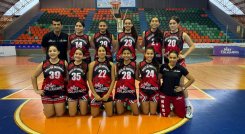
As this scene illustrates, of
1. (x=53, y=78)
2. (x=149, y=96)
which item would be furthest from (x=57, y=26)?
(x=149, y=96)

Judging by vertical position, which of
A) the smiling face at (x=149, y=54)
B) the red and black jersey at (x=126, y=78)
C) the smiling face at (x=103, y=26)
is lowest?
the red and black jersey at (x=126, y=78)

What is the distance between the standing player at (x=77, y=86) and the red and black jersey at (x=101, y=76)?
0.22 meters

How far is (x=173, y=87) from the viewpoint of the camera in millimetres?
4371

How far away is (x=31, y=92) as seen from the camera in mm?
6367

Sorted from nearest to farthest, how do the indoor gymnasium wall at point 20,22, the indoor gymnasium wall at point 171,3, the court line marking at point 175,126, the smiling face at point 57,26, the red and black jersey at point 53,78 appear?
1. the court line marking at point 175,126
2. the red and black jersey at point 53,78
3. the smiling face at point 57,26
4. the indoor gymnasium wall at point 20,22
5. the indoor gymnasium wall at point 171,3

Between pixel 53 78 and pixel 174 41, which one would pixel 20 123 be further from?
pixel 174 41

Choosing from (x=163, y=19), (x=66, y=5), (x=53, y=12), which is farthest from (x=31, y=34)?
(x=163, y=19)

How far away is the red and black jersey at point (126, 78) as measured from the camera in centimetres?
447

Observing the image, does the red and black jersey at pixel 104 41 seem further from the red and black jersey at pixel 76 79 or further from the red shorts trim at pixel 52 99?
the red shorts trim at pixel 52 99

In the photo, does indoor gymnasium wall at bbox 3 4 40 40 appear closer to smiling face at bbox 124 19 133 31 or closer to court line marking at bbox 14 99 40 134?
court line marking at bbox 14 99 40 134

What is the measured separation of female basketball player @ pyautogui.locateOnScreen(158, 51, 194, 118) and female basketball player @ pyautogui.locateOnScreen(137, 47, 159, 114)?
0.43 ft

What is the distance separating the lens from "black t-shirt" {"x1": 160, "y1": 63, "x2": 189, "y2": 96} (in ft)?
14.2

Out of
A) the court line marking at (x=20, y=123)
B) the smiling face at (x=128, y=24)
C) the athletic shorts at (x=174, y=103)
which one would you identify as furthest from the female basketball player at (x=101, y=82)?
the court line marking at (x=20, y=123)

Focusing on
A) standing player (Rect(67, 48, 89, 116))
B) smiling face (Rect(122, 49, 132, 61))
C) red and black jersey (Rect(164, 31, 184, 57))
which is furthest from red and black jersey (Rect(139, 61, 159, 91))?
standing player (Rect(67, 48, 89, 116))
